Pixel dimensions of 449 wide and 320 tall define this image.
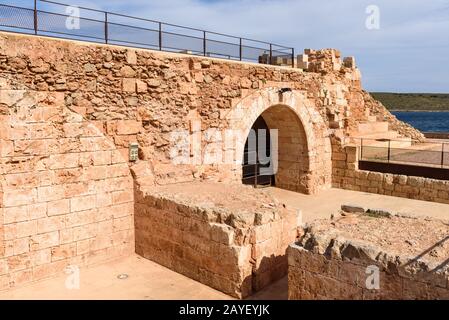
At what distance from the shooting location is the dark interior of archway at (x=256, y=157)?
14.3 metres

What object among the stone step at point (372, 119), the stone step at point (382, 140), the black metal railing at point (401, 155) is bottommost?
the black metal railing at point (401, 155)

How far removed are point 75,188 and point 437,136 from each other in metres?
22.4

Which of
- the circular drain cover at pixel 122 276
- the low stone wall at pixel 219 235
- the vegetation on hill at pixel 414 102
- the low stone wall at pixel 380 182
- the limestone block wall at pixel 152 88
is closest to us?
the low stone wall at pixel 219 235

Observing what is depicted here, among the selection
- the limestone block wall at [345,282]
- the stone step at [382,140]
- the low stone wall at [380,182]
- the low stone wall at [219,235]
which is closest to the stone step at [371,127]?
the stone step at [382,140]

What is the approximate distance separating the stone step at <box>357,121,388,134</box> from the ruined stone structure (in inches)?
303

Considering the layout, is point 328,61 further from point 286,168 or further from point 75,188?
point 75,188

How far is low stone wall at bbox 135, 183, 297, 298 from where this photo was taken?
6711mm

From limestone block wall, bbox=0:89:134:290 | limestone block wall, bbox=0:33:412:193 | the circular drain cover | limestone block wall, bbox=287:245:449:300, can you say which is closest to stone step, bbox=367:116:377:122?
limestone block wall, bbox=0:33:412:193

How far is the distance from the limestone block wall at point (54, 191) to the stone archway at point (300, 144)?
6132 millimetres

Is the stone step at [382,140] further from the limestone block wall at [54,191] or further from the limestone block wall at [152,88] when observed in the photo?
the limestone block wall at [54,191]

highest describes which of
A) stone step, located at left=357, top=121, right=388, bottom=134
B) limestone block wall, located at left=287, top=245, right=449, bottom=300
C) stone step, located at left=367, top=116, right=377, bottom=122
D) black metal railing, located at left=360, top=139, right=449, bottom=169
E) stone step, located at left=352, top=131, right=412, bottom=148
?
stone step, located at left=367, top=116, right=377, bottom=122

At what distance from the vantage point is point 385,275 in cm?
488

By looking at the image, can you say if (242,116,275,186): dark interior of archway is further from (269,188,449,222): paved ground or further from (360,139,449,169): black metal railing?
(360,139,449,169): black metal railing
